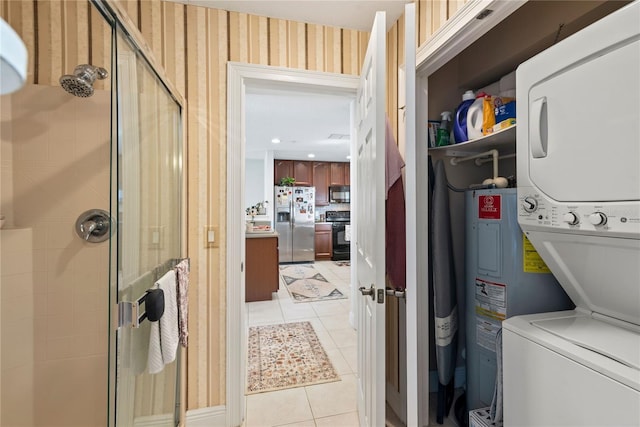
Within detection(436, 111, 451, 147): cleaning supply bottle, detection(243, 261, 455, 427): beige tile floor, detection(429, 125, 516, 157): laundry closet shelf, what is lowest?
detection(243, 261, 455, 427): beige tile floor

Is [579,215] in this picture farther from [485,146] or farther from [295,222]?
[295,222]

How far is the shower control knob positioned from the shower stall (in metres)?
1.47

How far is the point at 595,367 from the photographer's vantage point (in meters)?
0.81

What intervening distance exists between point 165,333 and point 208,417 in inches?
31.9

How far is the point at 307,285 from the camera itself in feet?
15.3

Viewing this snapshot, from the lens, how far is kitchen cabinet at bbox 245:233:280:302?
3820 millimetres

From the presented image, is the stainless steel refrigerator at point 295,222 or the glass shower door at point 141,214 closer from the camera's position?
the glass shower door at point 141,214

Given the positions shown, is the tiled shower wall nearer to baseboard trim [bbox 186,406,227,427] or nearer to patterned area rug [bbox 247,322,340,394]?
baseboard trim [bbox 186,406,227,427]

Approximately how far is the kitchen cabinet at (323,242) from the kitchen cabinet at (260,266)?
115 inches

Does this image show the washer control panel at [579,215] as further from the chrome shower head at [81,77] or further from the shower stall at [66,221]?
the chrome shower head at [81,77]

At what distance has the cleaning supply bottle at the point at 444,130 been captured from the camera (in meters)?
1.85

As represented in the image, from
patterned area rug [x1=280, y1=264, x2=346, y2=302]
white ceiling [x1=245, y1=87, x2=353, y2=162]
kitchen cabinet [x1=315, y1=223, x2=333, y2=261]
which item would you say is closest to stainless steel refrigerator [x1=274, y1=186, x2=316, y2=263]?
kitchen cabinet [x1=315, y1=223, x2=333, y2=261]

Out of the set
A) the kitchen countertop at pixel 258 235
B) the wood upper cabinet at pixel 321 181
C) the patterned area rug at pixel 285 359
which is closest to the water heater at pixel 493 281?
the patterned area rug at pixel 285 359

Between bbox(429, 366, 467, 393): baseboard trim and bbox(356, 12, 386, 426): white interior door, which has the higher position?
bbox(356, 12, 386, 426): white interior door
